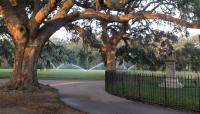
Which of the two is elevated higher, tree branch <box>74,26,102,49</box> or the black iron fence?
tree branch <box>74,26,102,49</box>

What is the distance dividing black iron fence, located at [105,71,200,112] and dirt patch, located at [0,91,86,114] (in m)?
3.52

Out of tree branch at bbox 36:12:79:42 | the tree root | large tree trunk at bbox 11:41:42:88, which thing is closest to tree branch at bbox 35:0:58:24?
tree branch at bbox 36:12:79:42

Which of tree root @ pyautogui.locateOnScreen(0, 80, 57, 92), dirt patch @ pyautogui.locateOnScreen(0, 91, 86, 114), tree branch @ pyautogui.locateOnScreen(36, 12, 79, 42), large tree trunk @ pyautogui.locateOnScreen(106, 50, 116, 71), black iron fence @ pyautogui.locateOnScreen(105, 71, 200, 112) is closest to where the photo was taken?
dirt patch @ pyautogui.locateOnScreen(0, 91, 86, 114)

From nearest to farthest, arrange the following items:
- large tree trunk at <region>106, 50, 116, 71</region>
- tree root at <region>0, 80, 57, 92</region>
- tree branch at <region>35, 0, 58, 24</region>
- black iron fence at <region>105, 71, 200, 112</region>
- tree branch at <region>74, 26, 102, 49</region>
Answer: black iron fence at <region>105, 71, 200, 112</region>, tree branch at <region>35, 0, 58, 24</region>, tree root at <region>0, 80, 57, 92</region>, tree branch at <region>74, 26, 102, 49</region>, large tree trunk at <region>106, 50, 116, 71</region>

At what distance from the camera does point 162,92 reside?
19875 millimetres

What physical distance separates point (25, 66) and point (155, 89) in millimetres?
6914

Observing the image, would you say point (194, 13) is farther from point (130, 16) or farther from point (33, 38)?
point (33, 38)

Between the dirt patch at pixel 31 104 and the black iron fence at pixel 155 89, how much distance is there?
3522 millimetres

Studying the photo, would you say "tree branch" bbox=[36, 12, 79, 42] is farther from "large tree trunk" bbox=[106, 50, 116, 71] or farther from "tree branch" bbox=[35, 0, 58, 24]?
"large tree trunk" bbox=[106, 50, 116, 71]

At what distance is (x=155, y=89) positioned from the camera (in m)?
19.5

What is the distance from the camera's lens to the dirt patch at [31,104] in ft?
52.0

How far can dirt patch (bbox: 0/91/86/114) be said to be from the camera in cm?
1585

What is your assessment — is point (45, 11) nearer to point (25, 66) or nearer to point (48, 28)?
point (48, 28)

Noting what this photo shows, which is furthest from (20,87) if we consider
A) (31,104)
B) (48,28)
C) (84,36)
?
(84,36)
